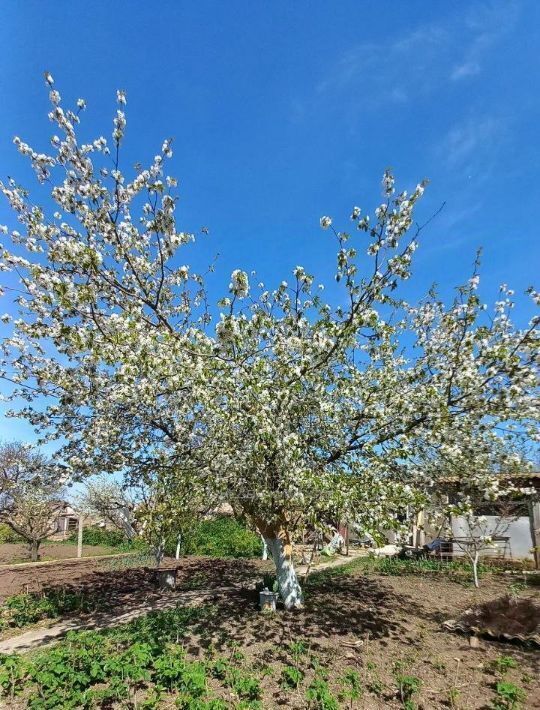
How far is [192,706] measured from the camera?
447 cm

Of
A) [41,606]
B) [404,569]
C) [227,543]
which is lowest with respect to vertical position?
[227,543]

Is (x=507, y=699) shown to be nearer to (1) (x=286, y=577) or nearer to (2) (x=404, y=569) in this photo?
(1) (x=286, y=577)

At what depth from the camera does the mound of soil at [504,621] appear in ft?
23.1

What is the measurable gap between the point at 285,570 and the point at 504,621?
3811mm

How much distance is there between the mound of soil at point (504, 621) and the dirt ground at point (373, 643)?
0.16 metres

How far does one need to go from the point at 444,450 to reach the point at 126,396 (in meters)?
4.76

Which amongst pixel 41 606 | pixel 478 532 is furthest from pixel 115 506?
pixel 478 532

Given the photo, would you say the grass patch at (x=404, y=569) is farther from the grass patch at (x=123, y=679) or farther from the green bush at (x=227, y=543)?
the grass patch at (x=123, y=679)

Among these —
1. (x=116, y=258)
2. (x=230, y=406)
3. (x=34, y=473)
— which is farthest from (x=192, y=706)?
(x=116, y=258)

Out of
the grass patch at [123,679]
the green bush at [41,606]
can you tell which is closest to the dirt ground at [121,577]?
the green bush at [41,606]

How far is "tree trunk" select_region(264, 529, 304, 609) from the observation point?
863 centimetres

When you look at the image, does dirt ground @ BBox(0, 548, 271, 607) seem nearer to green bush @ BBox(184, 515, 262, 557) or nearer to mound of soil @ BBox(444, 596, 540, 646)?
green bush @ BBox(184, 515, 262, 557)

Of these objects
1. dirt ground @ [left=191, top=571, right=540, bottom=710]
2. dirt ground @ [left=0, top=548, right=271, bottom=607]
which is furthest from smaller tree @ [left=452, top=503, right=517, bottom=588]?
dirt ground @ [left=0, top=548, right=271, bottom=607]

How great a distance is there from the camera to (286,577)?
346 inches
